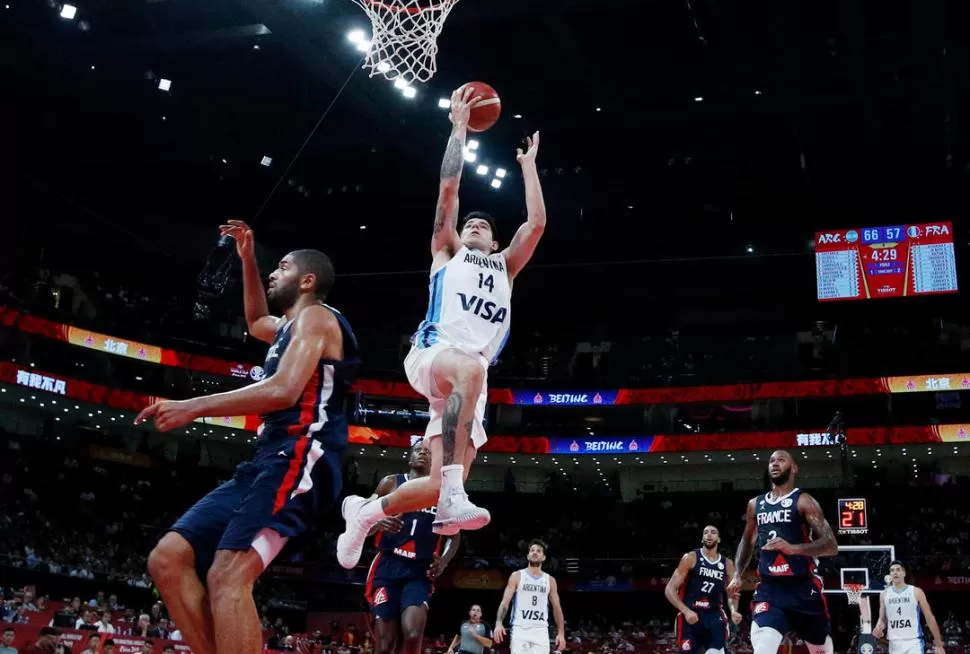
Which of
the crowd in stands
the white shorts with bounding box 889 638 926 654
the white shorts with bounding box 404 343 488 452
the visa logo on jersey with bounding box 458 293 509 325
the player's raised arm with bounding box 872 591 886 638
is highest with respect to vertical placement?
the crowd in stands

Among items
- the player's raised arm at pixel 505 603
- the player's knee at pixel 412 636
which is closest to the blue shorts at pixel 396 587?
the player's knee at pixel 412 636

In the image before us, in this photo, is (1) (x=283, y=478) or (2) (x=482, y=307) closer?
(1) (x=283, y=478)

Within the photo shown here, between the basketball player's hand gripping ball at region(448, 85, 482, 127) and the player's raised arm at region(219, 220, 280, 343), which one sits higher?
the basketball player's hand gripping ball at region(448, 85, 482, 127)

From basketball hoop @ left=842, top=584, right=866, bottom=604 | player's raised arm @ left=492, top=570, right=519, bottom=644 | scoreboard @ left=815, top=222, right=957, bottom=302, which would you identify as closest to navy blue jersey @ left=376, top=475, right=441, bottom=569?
player's raised arm @ left=492, top=570, right=519, bottom=644

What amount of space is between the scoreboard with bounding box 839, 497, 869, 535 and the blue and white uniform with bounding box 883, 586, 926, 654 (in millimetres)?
7861

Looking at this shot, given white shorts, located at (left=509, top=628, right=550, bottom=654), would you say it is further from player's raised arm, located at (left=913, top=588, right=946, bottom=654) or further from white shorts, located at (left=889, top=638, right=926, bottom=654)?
white shorts, located at (left=889, top=638, right=926, bottom=654)

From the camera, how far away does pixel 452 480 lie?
6.14 metres

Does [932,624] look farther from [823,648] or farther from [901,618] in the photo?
[823,648]

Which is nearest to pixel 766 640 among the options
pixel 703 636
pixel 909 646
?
pixel 703 636

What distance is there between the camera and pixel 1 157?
101 feet

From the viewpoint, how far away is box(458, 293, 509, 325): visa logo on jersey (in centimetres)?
671

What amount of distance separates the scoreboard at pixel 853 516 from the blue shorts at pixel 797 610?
524 inches

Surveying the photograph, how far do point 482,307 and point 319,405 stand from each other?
1910 mm

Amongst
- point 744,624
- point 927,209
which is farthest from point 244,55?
point 927,209
